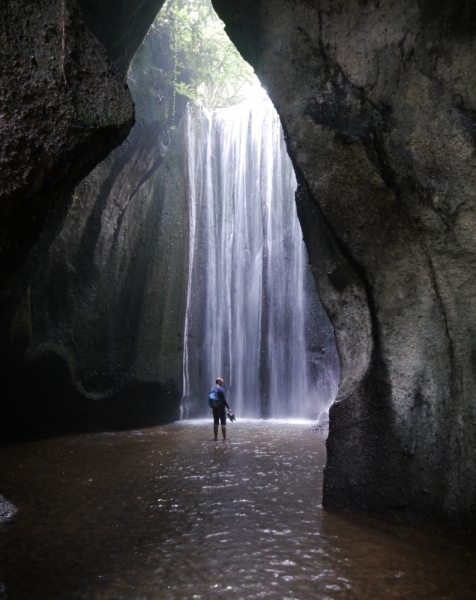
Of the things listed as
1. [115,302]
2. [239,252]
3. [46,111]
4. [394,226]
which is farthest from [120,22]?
[239,252]

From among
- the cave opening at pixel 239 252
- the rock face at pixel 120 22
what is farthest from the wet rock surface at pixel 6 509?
the cave opening at pixel 239 252

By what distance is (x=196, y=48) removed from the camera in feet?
47.5

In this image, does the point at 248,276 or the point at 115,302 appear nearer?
the point at 115,302

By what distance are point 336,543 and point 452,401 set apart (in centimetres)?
165

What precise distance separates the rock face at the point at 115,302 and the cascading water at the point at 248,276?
2.03m

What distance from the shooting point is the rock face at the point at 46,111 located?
3395mm

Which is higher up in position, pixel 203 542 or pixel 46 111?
pixel 46 111

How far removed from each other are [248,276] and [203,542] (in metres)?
13.3

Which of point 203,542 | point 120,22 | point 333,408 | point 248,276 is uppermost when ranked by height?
point 120,22

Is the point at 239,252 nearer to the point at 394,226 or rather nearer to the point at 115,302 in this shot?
the point at 115,302

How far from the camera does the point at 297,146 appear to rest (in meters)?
5.56

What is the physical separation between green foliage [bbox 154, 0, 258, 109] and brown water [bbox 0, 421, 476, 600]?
11.0 metres

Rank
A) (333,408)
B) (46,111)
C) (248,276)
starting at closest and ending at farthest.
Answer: (46,111), (333,408), (248,276)

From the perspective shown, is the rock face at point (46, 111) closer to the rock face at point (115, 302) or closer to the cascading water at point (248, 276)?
the rock face at point (115, 302)
